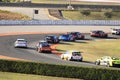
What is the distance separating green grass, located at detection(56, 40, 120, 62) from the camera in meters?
59.2

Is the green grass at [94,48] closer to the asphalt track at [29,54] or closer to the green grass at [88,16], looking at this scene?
the asphalt track at [29,54]

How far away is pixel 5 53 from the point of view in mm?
56094

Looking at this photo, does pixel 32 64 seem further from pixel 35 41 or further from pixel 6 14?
pixel 6 14

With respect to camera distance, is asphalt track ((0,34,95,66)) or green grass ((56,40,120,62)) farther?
green grass ((56,40,120,62))

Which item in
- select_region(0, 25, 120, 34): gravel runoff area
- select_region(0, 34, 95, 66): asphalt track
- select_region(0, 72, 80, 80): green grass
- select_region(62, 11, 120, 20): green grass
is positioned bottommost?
select_region(62, 11, 120, 20): green grass

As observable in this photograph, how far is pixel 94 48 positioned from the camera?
66250mm

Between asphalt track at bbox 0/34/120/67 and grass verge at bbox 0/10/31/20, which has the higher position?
asphalt track at bbox 0/34/120/67

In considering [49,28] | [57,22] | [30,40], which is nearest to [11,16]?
[57,22]

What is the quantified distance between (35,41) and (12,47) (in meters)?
10.9

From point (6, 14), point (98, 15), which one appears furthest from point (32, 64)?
point (98, 15)

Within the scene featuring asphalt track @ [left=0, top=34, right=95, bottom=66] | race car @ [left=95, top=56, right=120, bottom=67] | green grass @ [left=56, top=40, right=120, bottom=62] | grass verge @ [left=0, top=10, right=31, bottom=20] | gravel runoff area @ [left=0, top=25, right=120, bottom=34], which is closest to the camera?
race car @ [left=95, top=56, right=120, bottom=67]

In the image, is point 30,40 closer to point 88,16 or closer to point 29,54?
point 29,54

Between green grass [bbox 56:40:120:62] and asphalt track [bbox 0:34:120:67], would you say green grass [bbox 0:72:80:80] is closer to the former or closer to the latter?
asphalt track [bbox 0:34:120:67]

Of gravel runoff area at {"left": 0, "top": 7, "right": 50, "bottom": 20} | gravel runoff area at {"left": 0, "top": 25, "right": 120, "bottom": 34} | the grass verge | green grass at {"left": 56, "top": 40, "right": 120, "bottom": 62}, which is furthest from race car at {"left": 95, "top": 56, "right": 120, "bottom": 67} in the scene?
gravel runoff area at {"left": 0, "top": 7, "right": 50, "bottom": 20}
